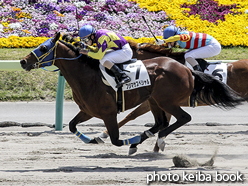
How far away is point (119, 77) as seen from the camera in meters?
5.30

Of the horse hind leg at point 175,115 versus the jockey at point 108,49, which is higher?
the jockey at point 108,49

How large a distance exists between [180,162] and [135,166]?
1.65 ft

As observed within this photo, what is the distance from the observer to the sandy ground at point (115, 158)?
13.2ft

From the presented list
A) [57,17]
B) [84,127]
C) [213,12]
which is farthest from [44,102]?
[213,12]

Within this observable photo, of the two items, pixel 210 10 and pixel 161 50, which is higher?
pixel 210 10

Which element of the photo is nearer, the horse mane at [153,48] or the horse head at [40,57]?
the horse head at [40,57]

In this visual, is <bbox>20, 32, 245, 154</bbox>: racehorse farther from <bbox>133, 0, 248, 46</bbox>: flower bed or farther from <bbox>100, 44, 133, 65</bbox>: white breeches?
<bbox>133, 0, 248, 46</bbox>: flower bed

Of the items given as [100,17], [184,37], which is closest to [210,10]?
[100,17]

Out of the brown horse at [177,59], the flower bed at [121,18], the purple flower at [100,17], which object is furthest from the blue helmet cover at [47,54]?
the purple flower at [100,17]

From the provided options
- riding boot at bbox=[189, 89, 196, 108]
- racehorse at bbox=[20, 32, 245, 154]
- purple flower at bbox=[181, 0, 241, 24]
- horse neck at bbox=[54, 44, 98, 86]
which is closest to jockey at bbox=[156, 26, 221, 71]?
riding boot at bbox=[189, 89, 196, 108]

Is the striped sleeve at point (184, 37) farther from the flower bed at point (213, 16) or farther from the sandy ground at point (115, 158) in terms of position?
the flower bed at point (213, 16)

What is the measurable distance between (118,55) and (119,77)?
1.16 ft

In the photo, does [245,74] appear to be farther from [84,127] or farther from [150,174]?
[150,174]

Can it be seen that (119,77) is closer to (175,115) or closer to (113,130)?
(113,130)
